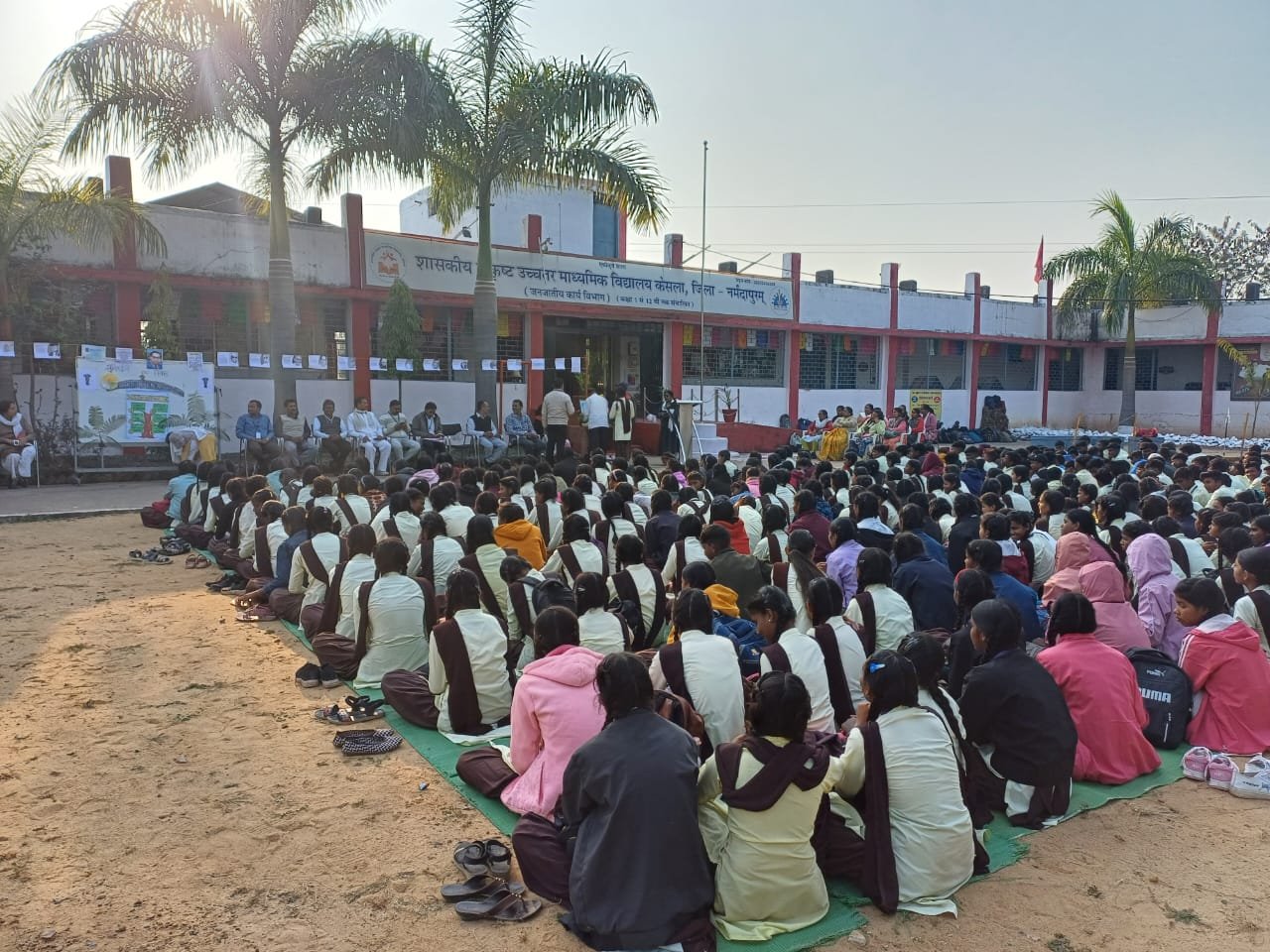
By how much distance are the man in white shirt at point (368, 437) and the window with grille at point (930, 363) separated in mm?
16821

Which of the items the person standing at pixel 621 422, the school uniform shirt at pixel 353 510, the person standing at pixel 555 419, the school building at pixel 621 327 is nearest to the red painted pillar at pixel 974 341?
the school building at pixel 621 327

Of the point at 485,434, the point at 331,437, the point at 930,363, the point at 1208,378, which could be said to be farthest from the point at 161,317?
the point at 1208,378

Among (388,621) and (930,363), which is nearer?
(388,621)

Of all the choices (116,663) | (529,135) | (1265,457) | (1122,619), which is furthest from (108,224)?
(1265,457)

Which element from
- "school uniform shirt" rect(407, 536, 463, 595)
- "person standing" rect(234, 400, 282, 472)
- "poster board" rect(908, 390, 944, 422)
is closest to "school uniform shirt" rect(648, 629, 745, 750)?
"school uniform shirt" rect(407, 536, 463, 595)

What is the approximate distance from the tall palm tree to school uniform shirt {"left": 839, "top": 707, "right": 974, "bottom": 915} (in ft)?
39.9

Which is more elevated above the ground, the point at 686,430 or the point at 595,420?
the point at 595,420

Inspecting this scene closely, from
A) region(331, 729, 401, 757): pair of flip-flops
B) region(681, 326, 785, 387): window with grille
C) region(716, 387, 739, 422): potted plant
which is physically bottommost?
region(331, 729, 401, 757): pair of flip-flops

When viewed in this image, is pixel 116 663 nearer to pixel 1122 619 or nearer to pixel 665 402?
pixel 1122 619

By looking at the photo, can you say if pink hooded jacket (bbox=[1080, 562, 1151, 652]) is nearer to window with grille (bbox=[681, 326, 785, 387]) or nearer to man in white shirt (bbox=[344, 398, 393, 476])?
man in white shirt (bbox=[344, 398, 393, 476])

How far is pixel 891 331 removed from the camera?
26266 mm

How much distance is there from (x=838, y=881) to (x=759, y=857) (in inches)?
23.2

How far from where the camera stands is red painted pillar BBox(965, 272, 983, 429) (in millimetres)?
28312

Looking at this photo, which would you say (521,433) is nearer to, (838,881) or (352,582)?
(352,582)
